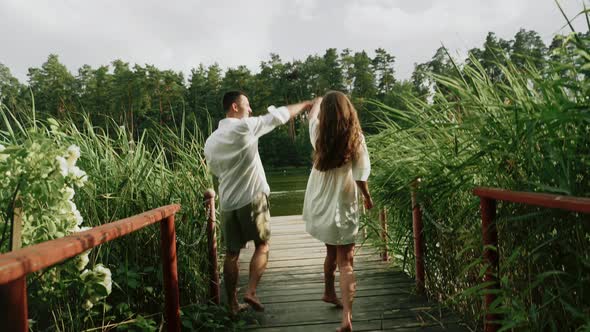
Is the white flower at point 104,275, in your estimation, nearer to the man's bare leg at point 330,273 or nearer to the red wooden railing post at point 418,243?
the man's bare leg at point 330,273

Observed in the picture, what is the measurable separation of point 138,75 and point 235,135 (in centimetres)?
5901

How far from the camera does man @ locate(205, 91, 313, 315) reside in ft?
11.6

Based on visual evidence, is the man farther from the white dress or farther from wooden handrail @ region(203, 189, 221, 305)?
the white dress

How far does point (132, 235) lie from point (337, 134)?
4.77 ft

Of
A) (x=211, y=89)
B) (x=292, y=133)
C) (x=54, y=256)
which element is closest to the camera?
(x=54, y=256)

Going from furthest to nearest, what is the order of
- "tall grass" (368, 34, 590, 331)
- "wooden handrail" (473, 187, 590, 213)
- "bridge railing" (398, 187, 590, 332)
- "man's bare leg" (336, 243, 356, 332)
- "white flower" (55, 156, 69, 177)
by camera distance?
"man's bare leg" (336, 243, 356, 332)
"white flower" (55, 156, 69, 177)
"tall grass" (368, 34, 590, 331)
"bridge railing" (398, 187, 590, 332)
"wooden handrail" (473, 187, 590, 213)

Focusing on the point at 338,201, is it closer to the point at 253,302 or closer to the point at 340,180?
the point at 340,180

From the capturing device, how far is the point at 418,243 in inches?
146

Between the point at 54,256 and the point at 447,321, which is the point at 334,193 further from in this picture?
→ the point at 54,256

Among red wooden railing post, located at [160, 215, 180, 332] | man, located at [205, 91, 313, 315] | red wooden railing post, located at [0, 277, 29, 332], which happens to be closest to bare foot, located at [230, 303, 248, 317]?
man, located at [205, 91, 313, 315]

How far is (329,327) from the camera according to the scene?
3270 mm

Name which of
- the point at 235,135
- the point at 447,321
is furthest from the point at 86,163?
the point at 447,321

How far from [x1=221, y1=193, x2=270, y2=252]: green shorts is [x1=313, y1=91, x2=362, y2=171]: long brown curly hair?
2.46ft

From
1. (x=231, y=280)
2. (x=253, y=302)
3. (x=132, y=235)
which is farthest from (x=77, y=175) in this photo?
(x=253, y=302)
